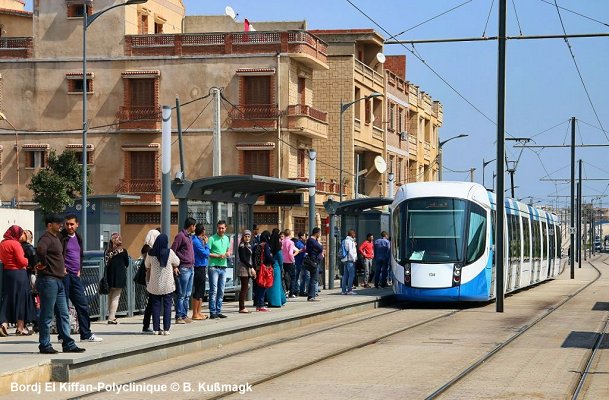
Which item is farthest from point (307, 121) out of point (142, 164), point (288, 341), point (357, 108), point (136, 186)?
point (288, 341)

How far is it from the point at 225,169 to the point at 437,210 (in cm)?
2908

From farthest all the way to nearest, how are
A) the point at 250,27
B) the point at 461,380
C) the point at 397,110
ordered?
the point at 397,110
the point at 250,27
the point at 461,380

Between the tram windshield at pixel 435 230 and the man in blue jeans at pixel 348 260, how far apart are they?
2.59 m

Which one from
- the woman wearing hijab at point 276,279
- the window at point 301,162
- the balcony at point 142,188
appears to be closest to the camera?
the woman wearing hijab at point 276,279

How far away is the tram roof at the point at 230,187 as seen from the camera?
23750mm

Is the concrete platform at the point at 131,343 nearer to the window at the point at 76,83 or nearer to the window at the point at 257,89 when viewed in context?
the window at the point at 257,89

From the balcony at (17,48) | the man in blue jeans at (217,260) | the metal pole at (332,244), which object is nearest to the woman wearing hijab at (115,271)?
the man in blue jeans at (217,260)

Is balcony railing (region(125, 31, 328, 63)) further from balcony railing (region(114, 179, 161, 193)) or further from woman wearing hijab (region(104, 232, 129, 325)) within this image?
woman wearing hijab (region(104, 232, 129, 325))

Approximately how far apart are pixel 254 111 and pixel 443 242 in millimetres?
29607

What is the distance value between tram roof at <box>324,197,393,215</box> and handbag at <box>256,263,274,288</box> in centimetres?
874

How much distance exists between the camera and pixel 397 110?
7656 cm

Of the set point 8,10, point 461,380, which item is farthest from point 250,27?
point 461,380

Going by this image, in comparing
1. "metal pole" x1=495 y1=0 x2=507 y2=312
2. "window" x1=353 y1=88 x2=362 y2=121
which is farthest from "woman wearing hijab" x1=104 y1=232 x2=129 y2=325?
"window" x1=353 y1=88 x2=362 y2=121

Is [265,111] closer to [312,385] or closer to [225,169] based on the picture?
[225,169]
